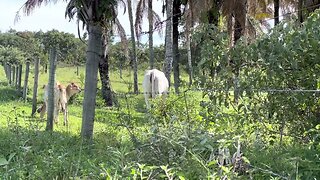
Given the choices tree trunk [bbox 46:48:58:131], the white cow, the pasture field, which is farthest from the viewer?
the white cow

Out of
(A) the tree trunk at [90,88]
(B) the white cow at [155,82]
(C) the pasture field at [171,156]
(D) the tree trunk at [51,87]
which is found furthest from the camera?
(B) the white cow at [155,82]

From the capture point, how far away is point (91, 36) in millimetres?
6543

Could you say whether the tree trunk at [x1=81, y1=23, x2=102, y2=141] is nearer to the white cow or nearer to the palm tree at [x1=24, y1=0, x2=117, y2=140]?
the palm tree at [x1=24, y1=0, x2=117, y2=140]

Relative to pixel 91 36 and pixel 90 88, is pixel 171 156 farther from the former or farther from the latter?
pixel 91 36

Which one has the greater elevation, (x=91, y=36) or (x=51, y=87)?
(x=91, y=36)

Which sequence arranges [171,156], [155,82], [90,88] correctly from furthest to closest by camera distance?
[155,82] < [90,88] < [171,156]

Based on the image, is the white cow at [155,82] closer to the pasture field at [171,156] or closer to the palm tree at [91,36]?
the palm tree at [91,36]

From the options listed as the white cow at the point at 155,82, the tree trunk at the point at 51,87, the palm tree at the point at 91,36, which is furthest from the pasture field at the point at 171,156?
the white cow at the point at 155,82

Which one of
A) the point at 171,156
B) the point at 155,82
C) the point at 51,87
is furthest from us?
the point at 155,82

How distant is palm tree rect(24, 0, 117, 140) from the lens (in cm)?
642

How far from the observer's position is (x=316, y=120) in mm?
5305

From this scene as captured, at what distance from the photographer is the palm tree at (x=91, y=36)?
6.42 meters

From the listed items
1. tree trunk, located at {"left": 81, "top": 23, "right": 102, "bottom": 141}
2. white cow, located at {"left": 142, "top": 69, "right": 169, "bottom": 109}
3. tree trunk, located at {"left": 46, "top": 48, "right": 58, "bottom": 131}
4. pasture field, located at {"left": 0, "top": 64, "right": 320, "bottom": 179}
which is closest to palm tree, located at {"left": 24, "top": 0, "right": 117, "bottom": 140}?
tree trunk, located at {"left": 81, "top": 23, "right": 102, "bottom": 141}

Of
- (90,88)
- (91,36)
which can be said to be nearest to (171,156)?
(90,88)
